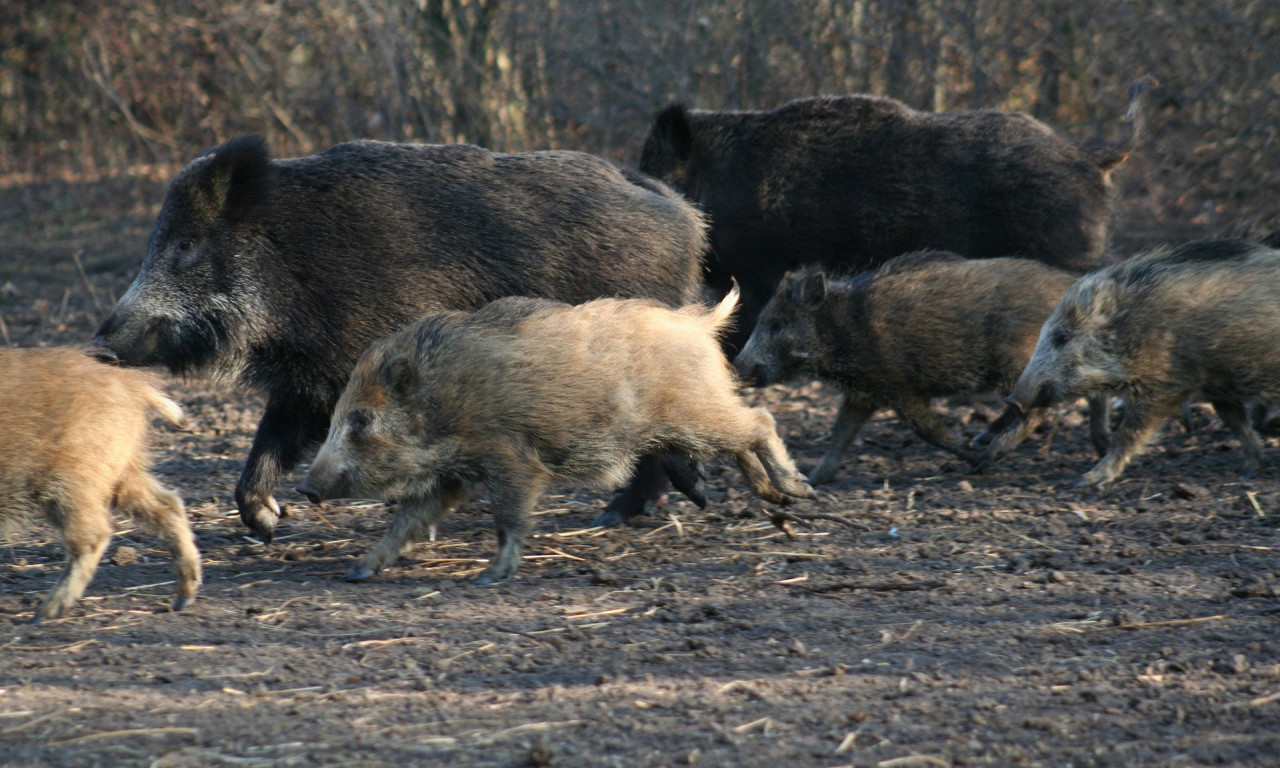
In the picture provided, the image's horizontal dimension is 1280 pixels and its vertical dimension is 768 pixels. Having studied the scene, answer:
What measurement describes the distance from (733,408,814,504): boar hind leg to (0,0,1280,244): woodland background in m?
5.39

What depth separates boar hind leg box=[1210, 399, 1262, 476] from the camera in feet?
19.6

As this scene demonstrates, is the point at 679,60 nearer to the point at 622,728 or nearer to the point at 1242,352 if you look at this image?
the point at 1242,352

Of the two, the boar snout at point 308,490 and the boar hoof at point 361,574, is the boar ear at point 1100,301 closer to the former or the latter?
the boar hoof at point 361,574

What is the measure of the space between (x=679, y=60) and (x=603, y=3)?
3.28 feet

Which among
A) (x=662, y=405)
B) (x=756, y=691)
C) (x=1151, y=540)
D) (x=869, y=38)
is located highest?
(x=869, y=38)

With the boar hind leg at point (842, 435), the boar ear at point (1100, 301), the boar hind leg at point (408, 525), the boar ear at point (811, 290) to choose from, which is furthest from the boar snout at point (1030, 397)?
the boar hind leg at point (408, 525)

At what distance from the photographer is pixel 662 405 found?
4.89 meters

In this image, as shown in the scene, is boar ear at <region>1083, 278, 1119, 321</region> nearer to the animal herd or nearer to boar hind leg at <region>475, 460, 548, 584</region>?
the animal herd

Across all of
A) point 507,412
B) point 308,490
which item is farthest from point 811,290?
point 308,490

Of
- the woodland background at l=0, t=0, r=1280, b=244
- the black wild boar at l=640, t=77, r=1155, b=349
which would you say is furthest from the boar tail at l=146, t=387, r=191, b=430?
the woodland background at l=0, t=0, r=1280, b=244

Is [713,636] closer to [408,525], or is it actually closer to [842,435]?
[408,525]

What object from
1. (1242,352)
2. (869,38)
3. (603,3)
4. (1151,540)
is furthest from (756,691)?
(603,3)

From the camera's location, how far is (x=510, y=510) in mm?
4738

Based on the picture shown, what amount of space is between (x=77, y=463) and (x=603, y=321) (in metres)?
1.81
